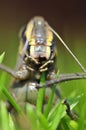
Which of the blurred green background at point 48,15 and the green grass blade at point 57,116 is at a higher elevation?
the blurred green background at point 48,15

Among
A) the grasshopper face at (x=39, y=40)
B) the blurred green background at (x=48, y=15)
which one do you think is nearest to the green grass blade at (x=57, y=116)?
the grasshopper face at (x=39, y=40)

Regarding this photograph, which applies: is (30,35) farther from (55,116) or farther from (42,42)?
(55,116)

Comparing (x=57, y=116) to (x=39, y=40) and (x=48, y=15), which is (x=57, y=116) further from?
(x=48, y=15)

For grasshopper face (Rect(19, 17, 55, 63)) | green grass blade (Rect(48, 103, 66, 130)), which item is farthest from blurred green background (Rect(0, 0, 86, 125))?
green grass blade (Rect(48, 103, 66, 130))

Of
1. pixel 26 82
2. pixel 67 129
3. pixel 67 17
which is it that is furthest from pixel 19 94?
pixel 67 17

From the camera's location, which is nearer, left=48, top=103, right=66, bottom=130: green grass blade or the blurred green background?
left=48, top=103, right=66, bottom=130: green grass blade

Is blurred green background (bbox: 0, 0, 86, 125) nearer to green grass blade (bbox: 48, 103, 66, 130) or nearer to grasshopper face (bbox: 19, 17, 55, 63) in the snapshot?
grasshopper face (bbox: 19, 17, 55, 63)

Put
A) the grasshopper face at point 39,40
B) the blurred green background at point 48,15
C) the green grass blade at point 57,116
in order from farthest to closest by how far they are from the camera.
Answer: the blurred green background at point 48,15 → the grasshopper face at point 39,40 → the green grass blade at point 57,116

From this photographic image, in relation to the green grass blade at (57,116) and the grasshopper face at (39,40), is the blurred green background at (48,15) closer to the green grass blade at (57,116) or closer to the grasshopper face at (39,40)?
the grasshopper face at (39,40)

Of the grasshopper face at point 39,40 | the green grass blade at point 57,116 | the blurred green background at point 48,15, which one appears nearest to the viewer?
the green grass blade at point 57,116

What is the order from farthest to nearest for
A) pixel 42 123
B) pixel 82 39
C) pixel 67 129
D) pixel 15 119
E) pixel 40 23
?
pixel 82 39, pixel 40 23, pixel 15 119, pixel 67 129, pixel 42 123

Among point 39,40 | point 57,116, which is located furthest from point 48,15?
point 57,116
